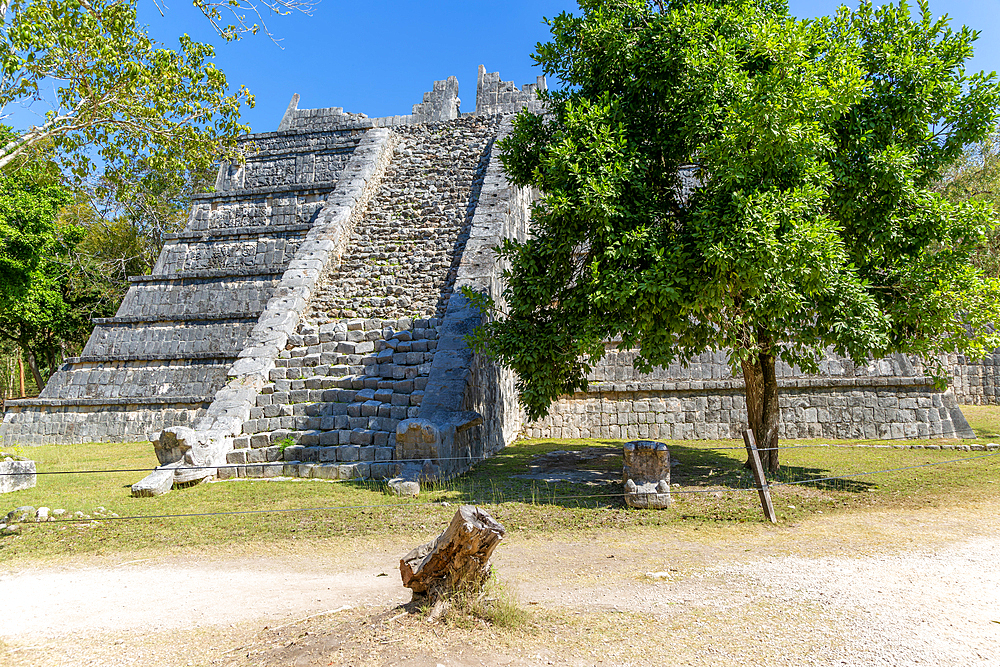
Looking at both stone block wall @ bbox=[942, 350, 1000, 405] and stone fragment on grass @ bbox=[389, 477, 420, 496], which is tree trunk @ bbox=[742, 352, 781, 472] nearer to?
stone fragment on grass @ bbox=[389, 477, 420, 496]

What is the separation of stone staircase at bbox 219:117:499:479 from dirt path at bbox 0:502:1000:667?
327 cm

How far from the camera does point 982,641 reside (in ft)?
11.0

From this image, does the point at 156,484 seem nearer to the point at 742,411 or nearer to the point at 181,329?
the point at 181,329

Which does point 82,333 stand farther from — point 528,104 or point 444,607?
point 444,607

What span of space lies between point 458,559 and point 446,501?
3411 millimetres

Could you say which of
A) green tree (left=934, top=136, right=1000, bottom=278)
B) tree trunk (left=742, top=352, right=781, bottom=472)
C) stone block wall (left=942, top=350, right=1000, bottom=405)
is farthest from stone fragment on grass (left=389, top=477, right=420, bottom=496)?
green tree (left=934, top=136, right=1000, bottom=278)

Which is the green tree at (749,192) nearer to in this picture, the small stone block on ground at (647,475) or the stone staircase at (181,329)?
the small stone block on ground at (647,475)

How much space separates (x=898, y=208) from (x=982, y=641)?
18.7 ft

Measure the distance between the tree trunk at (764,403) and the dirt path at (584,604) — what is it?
253cm

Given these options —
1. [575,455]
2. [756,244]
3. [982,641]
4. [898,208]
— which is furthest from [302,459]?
[898,208]

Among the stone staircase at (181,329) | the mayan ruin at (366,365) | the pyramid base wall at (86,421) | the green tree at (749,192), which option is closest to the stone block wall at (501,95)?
the mayan ruin at (366,365)

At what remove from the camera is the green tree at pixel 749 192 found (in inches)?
260

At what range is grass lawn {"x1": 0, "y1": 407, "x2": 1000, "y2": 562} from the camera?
5988 mm

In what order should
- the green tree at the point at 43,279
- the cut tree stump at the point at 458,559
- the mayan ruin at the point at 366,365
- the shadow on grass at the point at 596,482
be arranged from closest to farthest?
1. the cut tree stump at the point at 458,559
2. the shadow on grass at the point at 596,482
3. the mayan ruin at the point at 366,365
4. the green tree at the point at 43,279
